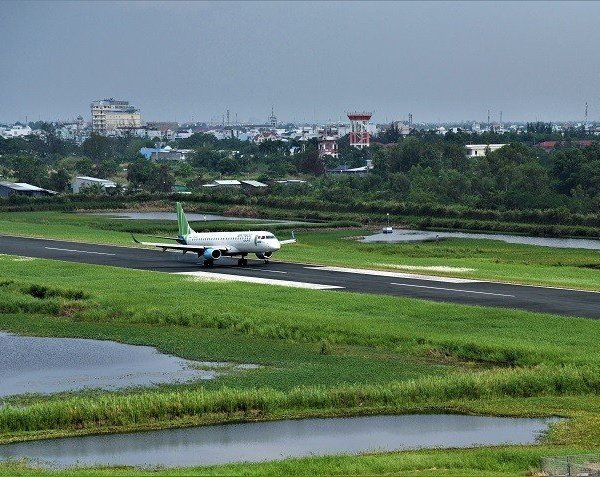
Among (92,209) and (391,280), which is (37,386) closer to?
(391,280)

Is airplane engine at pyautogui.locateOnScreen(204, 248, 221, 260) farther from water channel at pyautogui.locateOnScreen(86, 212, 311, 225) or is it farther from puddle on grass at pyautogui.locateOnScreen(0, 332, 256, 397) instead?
water channel at pyautogui.locateOnScreen(86, 212, 311, 225)

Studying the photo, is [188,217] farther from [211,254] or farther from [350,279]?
[350,279]

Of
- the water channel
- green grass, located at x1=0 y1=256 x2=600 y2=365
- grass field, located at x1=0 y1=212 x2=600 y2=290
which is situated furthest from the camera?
the water channel

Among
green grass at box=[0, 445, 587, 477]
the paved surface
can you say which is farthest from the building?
green grass at box=[0, 445, 587, 477]

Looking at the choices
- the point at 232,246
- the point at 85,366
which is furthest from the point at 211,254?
the point at 85,366

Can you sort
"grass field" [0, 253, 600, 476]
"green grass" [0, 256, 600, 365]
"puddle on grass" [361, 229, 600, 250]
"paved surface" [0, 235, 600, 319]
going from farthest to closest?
"puddle on grass" [361, 229, 600, 250] < "paved surface" [0, 235, 600, 319] < "green grass" [0, 256, 600, 365] < "grass field" [0, 253, 600, 476]

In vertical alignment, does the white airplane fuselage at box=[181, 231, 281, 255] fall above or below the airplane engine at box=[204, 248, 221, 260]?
above
